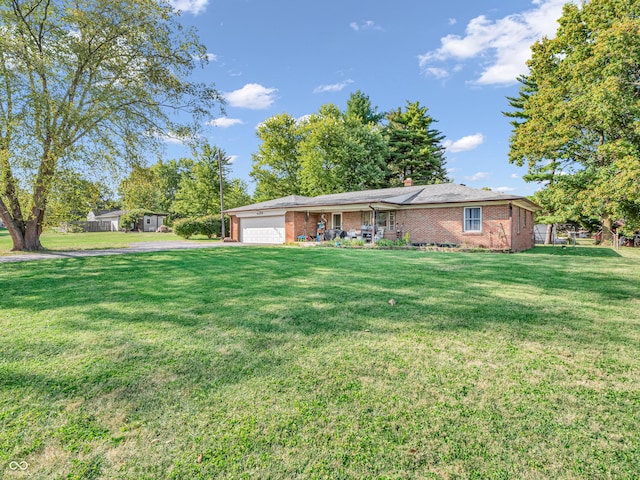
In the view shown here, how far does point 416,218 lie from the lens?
60.0ft

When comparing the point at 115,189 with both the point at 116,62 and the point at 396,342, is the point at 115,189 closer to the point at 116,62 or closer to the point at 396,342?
the point at 116,62

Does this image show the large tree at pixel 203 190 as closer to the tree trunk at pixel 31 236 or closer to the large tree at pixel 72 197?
the large tree at pixel 72 197

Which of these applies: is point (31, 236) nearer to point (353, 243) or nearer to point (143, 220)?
point (353, 243)

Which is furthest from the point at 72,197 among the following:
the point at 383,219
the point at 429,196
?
the point at 429,196

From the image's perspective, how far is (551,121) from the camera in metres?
17.6

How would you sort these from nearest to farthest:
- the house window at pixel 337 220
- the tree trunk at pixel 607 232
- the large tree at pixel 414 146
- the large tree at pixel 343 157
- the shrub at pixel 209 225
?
the tree trunk at pixel 607 232, the house window at pixel 337 220, the shrub at pixel 209 225, the large tree at pixel 343 157, the large tree at pixel 414 146

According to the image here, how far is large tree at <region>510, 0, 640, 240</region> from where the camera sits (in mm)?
13885

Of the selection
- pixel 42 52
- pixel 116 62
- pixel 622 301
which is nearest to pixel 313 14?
pixel 116 62

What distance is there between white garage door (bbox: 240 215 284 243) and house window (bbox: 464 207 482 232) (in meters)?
11.4

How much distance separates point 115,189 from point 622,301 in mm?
15684

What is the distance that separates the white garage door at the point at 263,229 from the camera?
73.4 ft

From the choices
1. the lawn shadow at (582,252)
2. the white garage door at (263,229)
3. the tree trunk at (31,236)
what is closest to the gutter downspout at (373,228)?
the white garage door at (263,229)

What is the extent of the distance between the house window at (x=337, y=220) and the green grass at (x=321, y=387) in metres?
16.2

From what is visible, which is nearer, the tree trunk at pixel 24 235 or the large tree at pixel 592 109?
the tree trunk at pixel 24 235
